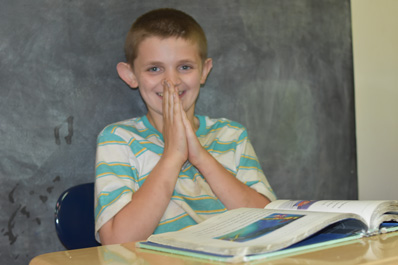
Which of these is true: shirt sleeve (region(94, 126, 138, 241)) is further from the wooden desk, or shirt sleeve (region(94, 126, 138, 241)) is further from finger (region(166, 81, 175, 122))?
the wooden desk

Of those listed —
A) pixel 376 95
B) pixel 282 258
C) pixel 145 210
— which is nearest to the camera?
pixel 282 258

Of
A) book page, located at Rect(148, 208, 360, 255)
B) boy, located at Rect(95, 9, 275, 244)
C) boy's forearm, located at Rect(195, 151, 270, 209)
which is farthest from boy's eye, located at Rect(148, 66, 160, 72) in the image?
book page, located at Rect(148, 208, 360, 255)

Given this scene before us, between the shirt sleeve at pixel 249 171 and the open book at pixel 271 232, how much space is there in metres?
0.56

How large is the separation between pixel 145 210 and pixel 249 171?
0.43 meters

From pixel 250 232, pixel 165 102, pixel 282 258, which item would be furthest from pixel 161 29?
pixel 282 258

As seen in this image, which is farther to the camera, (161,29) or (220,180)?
(161,29)

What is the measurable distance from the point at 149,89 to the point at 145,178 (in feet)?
1.00

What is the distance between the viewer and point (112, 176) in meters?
1.42

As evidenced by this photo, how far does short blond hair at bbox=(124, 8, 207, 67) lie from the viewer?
1624mm

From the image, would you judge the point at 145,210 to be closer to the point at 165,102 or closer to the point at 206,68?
the point at 165,102

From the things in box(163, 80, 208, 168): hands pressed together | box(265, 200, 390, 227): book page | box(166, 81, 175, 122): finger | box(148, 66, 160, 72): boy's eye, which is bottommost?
box(265, 200, 390, 227): book page

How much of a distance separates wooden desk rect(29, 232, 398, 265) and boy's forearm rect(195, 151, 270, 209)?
0.62 m

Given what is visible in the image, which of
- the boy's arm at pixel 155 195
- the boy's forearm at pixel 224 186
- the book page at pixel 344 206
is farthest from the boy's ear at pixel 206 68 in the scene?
the book page at pixel 344 206

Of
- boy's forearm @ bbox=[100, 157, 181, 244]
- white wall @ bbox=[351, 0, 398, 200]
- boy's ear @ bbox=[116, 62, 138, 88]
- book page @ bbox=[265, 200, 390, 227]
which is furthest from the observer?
white wall @ bbox=[351, 0, 398, 200]
